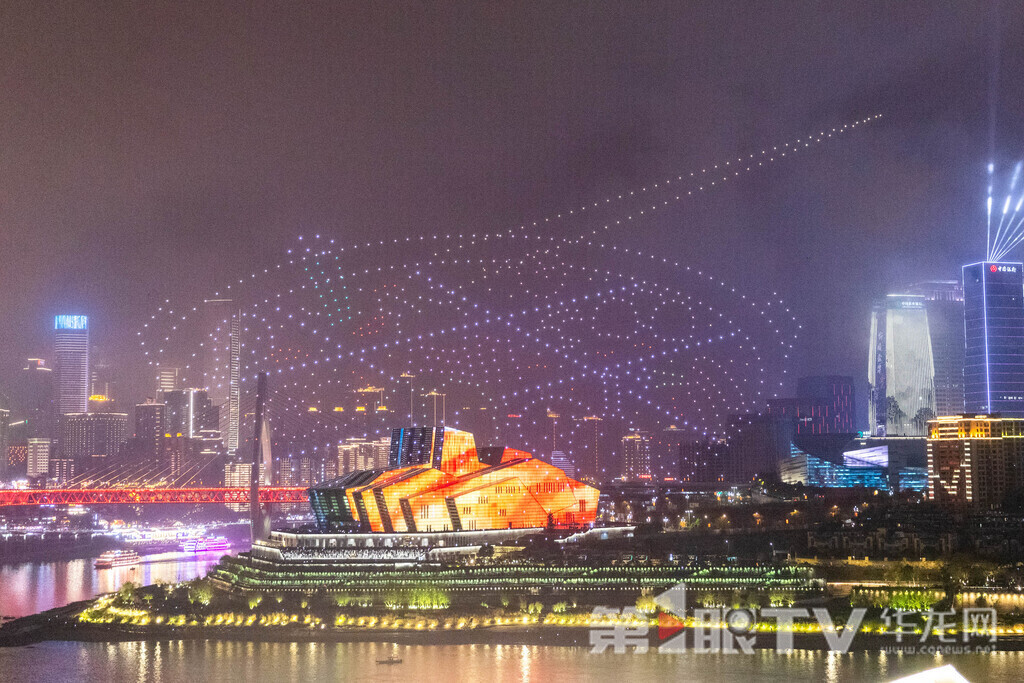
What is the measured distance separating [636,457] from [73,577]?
44.9m

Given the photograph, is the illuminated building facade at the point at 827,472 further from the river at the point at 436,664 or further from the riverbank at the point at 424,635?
the river at the point at 436,664

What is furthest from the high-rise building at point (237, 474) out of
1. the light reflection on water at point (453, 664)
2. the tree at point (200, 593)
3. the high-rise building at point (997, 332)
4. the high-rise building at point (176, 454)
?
the high-rise building at point (997, 332)

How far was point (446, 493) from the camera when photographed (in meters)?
40.9

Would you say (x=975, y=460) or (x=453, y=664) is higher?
(x=975, y=460)

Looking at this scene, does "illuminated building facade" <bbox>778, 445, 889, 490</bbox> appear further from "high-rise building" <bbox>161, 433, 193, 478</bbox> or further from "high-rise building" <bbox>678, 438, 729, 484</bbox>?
"high-rise building" <bbox>161, 433, 193, 478</bbox>

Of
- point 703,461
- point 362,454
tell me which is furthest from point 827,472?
point 362,454

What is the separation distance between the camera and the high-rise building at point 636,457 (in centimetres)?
8682

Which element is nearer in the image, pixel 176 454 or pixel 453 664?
pixel 453 664

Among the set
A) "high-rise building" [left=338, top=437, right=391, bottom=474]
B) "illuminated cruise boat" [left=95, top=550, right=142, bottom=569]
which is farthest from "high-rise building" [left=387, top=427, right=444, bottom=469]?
"high-rise building" [left=338, top=437, right=391, bottom=474]

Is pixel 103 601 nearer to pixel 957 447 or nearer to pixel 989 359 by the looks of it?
pixel 957 447

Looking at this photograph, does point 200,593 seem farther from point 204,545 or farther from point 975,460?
point 975,460

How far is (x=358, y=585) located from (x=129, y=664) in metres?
7.99

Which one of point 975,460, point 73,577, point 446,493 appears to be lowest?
point 73,577

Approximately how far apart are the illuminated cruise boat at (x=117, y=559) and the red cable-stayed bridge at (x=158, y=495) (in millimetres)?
2709
